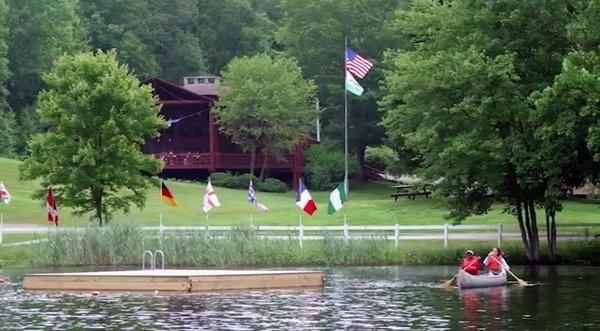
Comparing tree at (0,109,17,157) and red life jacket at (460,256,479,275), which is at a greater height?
tree at (0,109,17,157)

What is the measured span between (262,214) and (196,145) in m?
28.2

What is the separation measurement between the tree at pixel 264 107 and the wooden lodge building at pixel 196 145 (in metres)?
1.40

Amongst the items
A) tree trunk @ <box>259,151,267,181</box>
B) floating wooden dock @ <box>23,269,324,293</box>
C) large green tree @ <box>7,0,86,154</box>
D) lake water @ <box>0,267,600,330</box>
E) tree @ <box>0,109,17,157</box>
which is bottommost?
lake water @ <box>0,267,600,330</box>

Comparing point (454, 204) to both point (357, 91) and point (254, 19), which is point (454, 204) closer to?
point (357, 91)

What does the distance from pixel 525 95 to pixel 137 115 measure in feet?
61.4

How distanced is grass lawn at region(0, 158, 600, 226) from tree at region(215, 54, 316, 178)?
Result: 7.97 m

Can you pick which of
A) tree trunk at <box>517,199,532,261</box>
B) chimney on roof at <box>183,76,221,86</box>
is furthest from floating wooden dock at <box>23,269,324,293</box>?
chimney on roof at <box>183,76,221,86</box>

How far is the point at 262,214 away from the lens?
66.1 metres

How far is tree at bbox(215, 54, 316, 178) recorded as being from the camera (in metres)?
86.5

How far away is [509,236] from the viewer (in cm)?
5047

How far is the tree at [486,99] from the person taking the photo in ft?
148

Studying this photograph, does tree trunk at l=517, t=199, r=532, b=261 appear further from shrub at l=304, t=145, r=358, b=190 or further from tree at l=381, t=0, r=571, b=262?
shrub at l=304, t=145, r=358, b=190

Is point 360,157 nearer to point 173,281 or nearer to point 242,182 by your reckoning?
point 242,182

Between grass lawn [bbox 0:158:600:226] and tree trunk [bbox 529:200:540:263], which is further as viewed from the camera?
grass lawn [bbox 0:158:600:226]
